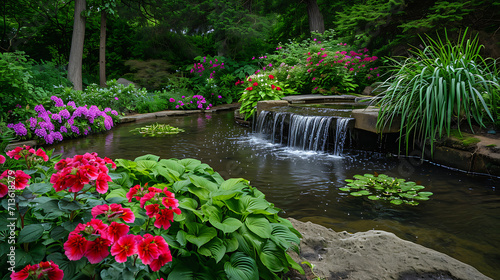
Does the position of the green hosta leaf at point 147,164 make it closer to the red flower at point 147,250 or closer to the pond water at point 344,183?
the red flower at point 147,250

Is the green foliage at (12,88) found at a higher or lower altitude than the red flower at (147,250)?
higher

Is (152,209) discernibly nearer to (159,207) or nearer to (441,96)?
(159,207)

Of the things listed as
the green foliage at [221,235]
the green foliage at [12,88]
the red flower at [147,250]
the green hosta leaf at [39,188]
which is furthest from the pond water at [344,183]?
the green hosta leaf at [39,188]

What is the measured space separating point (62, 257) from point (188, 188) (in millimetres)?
630

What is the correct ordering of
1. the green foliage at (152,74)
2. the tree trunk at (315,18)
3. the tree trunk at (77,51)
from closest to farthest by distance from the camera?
1. the tree trunk at (77,51)
2. the tree trunk at (315,18)
3. the green foliage at (152,74)

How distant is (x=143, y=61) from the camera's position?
49.0ft

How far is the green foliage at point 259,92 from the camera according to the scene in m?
8.35

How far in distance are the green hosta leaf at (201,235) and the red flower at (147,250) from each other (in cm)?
31

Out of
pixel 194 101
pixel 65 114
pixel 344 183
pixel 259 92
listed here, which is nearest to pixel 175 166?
pixel 344 183

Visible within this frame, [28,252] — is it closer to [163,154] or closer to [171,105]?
[163,154]

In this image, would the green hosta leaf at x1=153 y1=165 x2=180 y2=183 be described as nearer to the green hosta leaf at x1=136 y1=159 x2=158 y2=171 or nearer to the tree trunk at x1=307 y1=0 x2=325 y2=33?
the green hosta leaf at x1=136 y1=159 x2=158 y2=171

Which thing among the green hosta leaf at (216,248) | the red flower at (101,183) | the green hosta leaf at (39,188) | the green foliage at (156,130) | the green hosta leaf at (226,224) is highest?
the red flower at (101,183)

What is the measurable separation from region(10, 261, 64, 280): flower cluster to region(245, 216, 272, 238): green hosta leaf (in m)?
0.79

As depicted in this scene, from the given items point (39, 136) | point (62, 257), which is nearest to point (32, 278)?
point (62, 257)
